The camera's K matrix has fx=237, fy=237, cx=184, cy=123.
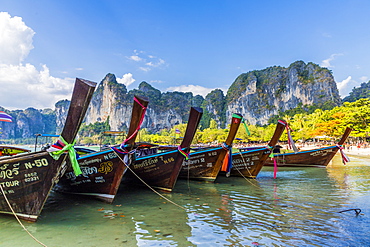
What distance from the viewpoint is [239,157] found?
36.7 feet

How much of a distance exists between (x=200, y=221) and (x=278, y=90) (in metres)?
131

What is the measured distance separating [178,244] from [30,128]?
23120 centimetres

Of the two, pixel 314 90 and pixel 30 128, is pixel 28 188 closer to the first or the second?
pixel 314 90

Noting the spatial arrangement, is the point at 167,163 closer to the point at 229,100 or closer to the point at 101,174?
the point at 101,174

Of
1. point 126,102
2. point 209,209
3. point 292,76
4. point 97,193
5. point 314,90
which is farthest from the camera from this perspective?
point 126,102

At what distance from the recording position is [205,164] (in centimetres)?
989

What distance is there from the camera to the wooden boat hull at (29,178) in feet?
15.2

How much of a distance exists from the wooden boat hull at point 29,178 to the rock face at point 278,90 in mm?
110654

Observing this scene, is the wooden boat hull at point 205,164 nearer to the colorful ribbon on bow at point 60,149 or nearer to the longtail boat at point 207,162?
the longtail boat at point 207,162

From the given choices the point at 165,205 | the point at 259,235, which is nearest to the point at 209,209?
the point at 165,205

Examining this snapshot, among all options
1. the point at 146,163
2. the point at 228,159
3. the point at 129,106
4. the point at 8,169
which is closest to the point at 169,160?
the point at 146,163

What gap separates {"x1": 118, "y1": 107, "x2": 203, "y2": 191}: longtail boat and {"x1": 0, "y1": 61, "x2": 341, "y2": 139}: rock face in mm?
109273

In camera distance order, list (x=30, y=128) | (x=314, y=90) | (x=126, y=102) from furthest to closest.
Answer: (x=30, y=128), (x=126, y=102), (x=314, y=90)

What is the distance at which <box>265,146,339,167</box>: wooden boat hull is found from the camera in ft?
53.0
